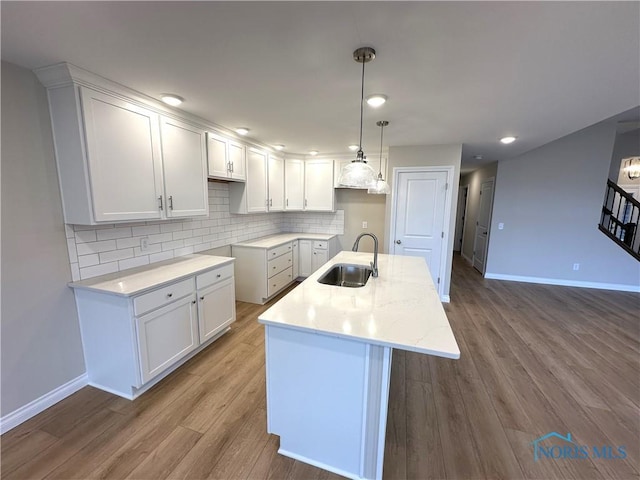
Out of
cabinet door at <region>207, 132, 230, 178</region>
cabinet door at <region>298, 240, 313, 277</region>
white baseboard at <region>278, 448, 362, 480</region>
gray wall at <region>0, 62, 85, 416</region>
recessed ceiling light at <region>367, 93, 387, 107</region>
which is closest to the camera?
white baseboard at <region>278, 448, 362, 480</region>

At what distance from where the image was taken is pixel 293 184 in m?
4.57

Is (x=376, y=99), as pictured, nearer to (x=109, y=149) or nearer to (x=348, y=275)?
(x=348, y=275)

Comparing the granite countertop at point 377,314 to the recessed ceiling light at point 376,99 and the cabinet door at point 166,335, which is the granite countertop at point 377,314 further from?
the recessed ceiling light at point 376,99

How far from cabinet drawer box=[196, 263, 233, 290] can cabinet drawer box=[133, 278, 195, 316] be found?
0.09m

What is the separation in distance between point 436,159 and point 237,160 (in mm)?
2764

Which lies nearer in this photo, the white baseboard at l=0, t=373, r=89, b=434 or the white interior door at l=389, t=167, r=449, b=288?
the white baseboard at l=0, t=373, r=89, b=434

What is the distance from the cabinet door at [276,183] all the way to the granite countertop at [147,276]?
168 cm

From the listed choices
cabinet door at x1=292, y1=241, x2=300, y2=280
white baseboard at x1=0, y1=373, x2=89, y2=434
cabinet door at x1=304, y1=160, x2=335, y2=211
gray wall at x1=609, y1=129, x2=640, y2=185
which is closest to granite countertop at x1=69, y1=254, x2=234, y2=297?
white baseboard at x1=0, y1=373, x2=89, y2=434

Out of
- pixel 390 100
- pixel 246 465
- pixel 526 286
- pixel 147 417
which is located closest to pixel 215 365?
pixel 147 417

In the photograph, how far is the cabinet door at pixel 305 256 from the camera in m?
4.60

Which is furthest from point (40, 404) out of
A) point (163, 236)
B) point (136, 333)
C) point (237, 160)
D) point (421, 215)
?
point (421, 215)

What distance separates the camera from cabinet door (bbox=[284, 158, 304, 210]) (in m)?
4.52

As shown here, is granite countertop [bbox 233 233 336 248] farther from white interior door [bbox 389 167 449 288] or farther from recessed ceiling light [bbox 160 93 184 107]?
recessed ceiling light [bbox 160 93 184 107]

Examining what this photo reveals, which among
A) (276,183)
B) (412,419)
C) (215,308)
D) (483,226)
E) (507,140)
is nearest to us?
(412,419)
